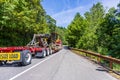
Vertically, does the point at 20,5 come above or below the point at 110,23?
above

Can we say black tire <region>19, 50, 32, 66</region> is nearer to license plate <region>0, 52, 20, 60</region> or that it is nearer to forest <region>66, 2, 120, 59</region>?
license plate <region>0, 52, 20, 60</region>

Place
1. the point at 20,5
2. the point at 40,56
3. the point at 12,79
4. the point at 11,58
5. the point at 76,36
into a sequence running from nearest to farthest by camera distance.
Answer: the point at 12,79 → the point at 11,58 → the point at 40,56 → the point at 20,5 → the point at 76,36

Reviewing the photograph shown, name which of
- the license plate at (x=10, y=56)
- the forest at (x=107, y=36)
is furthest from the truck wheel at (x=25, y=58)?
the forest at (x=107, y=36)

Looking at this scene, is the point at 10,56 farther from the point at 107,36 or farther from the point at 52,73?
the point at 107,36

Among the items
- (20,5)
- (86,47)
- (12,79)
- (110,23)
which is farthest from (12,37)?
(12,79)

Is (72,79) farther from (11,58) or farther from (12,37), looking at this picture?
(12,37)

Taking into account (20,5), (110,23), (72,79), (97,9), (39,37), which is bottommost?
(72,79)

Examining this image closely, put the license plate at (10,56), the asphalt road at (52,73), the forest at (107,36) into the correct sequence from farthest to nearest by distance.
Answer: the forest at (107,36)
the license plate at (10,56)
the asphalt road at (52,73)

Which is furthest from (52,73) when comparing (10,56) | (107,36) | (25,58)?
(107,36)

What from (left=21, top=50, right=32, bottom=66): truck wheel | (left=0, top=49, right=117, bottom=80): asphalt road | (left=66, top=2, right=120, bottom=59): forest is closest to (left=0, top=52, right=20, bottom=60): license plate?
(left=21, top=50, right=32, bottom=66): truck wheel

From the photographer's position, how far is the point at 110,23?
34875 mm

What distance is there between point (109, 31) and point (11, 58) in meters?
23.3

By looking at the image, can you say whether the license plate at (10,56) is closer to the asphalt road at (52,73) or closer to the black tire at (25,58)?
the black tire at (25,58)

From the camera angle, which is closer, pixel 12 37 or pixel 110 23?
pixel 110 23
